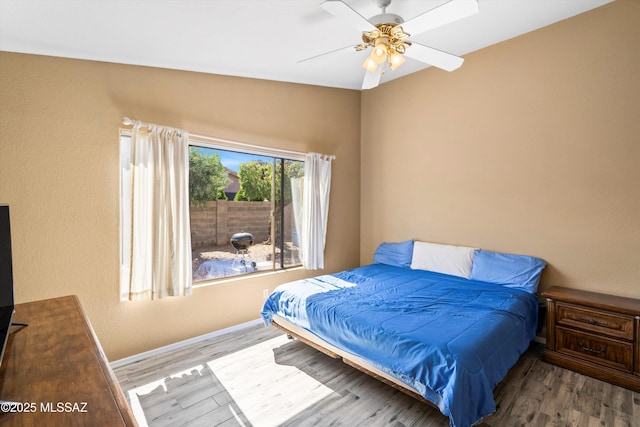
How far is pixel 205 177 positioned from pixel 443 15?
2.52 m

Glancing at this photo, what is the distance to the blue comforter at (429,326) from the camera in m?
1.70

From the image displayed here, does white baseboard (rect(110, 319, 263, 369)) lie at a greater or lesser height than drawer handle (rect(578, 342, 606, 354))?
lesser

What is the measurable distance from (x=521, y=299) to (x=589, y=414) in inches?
33.6

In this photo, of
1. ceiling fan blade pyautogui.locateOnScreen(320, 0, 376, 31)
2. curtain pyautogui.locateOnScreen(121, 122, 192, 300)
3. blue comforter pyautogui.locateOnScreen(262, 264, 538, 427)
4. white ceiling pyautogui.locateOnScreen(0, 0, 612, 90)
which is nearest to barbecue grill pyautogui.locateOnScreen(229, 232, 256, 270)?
curtain pyautogui.locateOnScreen(121, 122, 192, 300)

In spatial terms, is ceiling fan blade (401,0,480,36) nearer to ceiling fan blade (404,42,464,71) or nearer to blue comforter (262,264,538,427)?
ceiling fan blade (404,42,464,71)

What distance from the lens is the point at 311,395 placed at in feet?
7.20

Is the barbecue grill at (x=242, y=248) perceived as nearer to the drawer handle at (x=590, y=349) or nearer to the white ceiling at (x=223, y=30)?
the white ceiling at (x=223, y=30)

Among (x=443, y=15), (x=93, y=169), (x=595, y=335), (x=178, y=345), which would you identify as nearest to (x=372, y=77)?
(x=443, y=15)

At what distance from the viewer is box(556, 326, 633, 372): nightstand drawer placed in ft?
7.35

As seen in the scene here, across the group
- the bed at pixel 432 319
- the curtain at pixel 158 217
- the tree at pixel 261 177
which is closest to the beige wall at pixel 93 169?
the curtain at pixel 158 217

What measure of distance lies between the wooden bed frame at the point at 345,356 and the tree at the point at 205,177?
56.3 inches

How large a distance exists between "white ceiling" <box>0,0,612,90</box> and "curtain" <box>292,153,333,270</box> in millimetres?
1144

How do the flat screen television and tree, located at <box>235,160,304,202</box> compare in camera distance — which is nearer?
the flat screen television

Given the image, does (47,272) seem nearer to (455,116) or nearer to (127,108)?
(127,108)
